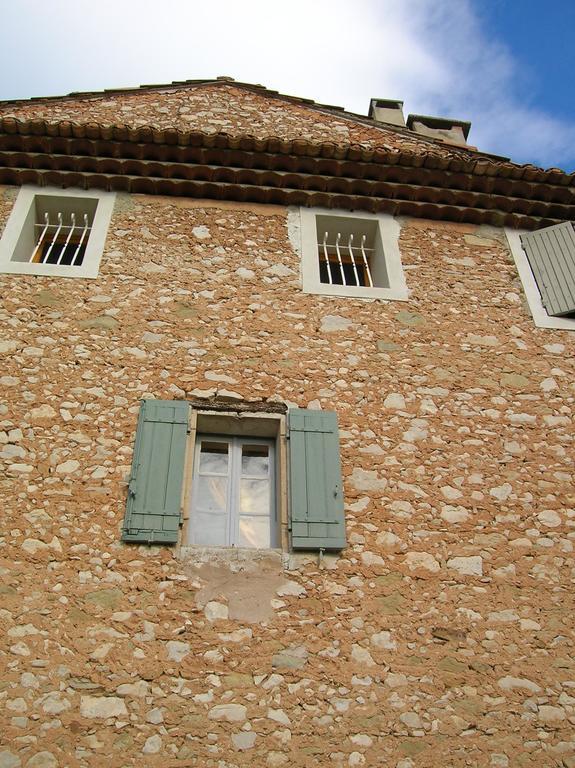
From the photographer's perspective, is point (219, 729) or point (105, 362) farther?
point (105, 362)

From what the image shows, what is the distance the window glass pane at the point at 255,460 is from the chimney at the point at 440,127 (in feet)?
16.2

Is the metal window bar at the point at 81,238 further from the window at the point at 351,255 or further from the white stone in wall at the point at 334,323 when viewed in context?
the white stone in wall at the point at 334,323

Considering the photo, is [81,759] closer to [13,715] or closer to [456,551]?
[13,715]

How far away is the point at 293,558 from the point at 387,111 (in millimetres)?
6156

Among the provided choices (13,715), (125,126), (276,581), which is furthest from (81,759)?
(125,126)

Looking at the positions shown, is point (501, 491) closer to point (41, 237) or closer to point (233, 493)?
point (233, 493)

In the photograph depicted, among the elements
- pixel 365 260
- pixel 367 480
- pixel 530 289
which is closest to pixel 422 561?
pixel 367 480

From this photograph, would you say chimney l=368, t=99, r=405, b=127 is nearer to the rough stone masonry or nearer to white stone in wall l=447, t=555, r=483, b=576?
the rough stone masonry

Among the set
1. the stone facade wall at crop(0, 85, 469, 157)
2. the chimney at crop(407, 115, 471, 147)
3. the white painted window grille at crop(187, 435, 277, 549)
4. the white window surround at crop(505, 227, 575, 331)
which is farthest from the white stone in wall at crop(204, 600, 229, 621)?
the chimney at crop(407, 115, 471, 147)

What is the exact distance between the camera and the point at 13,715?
3656 mm

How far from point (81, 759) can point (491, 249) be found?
5.38 m

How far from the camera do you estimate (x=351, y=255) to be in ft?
21.9

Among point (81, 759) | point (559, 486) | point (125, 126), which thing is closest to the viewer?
point (81, 759)

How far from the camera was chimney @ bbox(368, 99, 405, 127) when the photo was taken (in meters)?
8.46
